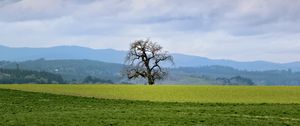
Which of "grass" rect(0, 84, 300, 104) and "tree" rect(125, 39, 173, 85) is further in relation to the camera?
"tree" rect(125, 39, 173, 85)

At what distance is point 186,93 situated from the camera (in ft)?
254

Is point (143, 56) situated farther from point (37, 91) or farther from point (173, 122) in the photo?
point (173, 122)

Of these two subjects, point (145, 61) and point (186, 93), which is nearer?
point (186, 93)

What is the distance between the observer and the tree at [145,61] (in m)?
108

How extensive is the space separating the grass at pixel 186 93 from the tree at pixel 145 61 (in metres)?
20.1

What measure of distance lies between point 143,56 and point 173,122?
70673 mm

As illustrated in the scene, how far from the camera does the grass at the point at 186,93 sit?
225 ft

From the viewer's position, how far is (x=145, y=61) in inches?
4262

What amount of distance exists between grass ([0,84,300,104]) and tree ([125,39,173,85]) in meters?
20.1

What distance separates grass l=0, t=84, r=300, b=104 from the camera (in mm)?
68537

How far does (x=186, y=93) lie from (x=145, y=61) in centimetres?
3170

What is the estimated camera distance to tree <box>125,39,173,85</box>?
108375 millimetres

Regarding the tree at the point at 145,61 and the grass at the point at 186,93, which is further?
the tree at the point at 145,61

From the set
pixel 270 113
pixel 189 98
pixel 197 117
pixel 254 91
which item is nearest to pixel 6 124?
pixel 197 117
